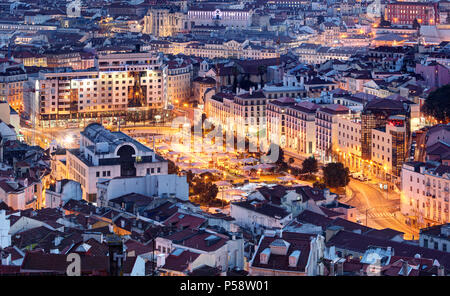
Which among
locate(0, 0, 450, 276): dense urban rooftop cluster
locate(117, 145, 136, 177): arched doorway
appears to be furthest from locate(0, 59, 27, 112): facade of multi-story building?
locate(117, 145, 136, 177): arched doorway

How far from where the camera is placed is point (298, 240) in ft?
34.9

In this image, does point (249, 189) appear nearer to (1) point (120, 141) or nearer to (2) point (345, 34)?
(1) point (120, 141)

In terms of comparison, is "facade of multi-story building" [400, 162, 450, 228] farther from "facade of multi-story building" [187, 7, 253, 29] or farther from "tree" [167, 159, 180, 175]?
"facade of multi-story building" [187, 7, 253, 29]

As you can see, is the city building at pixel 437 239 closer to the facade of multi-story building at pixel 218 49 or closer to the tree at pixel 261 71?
the tree at pixel 261 71

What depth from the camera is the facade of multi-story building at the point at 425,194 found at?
19.5 metres

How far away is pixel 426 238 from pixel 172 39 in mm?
42305

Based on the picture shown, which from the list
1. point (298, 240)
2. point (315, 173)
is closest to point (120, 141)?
point (315, 173)

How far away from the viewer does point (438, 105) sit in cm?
2795

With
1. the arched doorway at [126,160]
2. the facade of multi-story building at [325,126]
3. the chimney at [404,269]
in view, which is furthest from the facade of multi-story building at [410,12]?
the chimney at [404,269]

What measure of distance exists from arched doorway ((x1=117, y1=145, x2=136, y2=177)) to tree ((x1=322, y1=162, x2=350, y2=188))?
454cm

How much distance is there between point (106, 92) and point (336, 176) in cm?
1558

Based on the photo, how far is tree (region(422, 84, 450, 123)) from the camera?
27422 millimetres

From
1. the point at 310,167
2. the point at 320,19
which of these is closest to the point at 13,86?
the point at 310,167

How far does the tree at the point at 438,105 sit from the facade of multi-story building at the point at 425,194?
6.88 m
